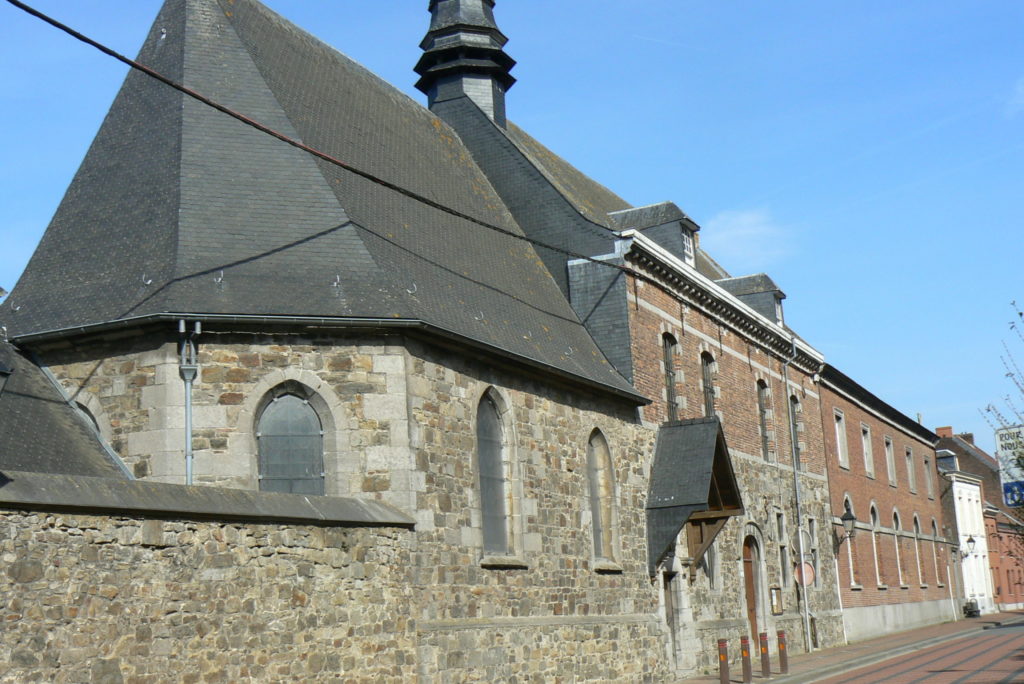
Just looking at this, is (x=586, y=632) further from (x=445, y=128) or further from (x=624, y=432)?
(x=445, y=128)

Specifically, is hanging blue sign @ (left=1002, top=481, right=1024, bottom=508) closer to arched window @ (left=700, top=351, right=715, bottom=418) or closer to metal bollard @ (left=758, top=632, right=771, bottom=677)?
metal bollard @ (left=758, top=632, right=771, bottom=677)

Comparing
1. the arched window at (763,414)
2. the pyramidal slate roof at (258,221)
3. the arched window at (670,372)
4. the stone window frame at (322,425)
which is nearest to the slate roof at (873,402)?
the arched window at (763,414)

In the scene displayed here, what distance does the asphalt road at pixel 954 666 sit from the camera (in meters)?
17.9

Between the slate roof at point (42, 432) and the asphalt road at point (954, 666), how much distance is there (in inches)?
461

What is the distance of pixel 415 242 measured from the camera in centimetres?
1684

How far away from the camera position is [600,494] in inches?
742

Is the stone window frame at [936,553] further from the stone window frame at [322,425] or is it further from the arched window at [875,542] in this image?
the stone window frame at [322,425]

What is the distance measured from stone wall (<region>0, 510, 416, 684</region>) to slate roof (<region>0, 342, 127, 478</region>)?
2.29 meters

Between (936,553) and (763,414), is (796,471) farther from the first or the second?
(936,553)

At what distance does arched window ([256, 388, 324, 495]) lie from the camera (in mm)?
13820

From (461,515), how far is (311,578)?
316cm

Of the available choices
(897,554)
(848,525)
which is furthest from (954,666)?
(897,554)

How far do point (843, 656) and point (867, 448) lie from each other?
1403 centimetres

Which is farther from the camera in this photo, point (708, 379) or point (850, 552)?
point (850, 552)
